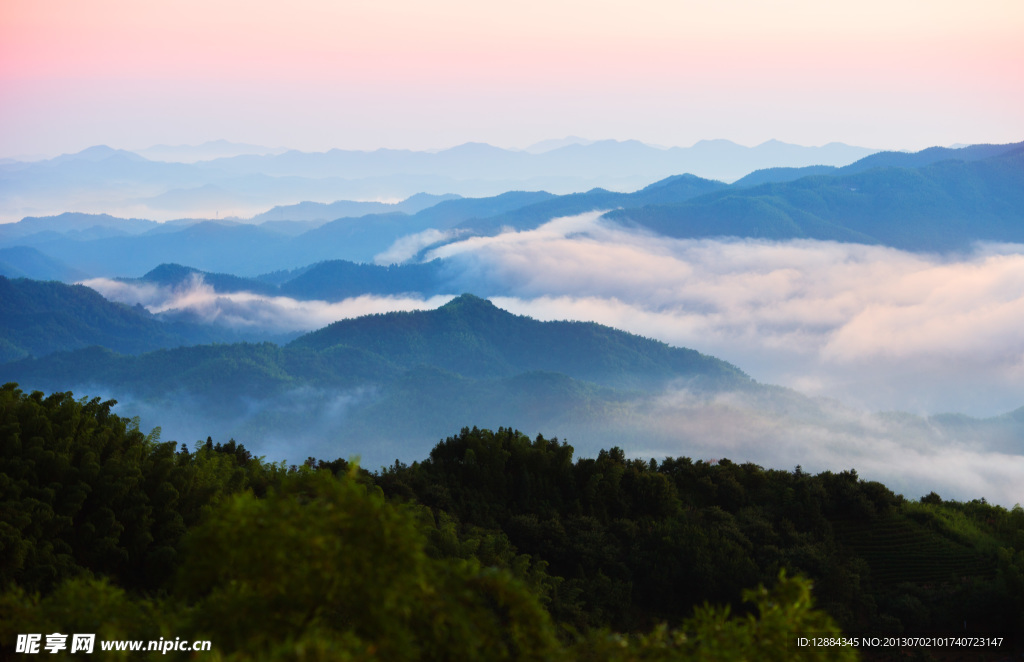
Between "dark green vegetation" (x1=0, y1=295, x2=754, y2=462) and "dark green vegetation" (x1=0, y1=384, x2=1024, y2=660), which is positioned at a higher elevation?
"dark green vegetation" (x1=0, y1=295, x2=754, y2=462)

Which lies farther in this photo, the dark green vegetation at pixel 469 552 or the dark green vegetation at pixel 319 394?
the dark green vegetation at pixel 319 394

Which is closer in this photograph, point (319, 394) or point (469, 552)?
point (469, 552)

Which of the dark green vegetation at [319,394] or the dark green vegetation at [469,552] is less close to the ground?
the dark green vegetation at [319,394]

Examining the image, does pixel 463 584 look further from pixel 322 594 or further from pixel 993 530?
pixel 993 530

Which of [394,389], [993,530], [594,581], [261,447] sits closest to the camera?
[594,581]

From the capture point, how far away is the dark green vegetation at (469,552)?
399 inches

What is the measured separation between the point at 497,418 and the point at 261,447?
50.3 metres

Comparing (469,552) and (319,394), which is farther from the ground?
(319,394)

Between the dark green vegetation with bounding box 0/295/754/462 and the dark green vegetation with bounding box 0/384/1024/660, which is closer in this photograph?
the dark green vegetation with bounding box 0/384/1024/660

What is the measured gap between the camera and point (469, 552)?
28547 mm

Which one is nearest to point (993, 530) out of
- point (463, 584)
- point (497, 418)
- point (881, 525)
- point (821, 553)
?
point (881, 525)

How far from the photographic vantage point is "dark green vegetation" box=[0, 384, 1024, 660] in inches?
399

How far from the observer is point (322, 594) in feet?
33.1

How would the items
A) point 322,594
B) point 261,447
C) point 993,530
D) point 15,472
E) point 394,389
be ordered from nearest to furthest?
point 322,594 → point 15,472 → point 993,530 → point 261,447 → point 394,389
